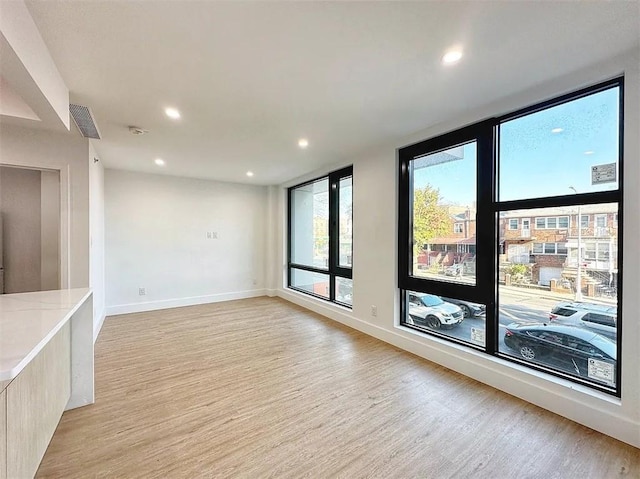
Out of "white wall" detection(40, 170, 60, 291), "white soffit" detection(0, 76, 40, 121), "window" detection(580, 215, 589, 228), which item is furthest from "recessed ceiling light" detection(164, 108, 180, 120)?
"window" detection(580, 215, 589, 228)

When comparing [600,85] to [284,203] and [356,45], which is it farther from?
[284,203]

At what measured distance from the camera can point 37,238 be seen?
4227 mm

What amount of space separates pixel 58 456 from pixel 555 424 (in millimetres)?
3371

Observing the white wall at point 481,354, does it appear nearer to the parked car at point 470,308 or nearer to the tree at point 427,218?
the tree at point 427,218

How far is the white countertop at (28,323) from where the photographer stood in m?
1.09

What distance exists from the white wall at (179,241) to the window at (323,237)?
0.91 m

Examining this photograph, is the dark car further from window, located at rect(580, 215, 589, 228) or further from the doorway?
the doorway

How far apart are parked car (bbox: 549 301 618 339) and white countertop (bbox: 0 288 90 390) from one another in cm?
333

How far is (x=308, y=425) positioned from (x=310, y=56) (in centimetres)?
257

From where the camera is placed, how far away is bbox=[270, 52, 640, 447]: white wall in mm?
1894

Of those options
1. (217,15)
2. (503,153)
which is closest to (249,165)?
(217,15)

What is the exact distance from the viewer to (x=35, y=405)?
1.55 metres

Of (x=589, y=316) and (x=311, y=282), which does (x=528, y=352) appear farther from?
(x=311, y=282)

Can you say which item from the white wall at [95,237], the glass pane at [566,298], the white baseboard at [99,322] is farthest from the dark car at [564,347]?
the white baseboard at [99,322]
